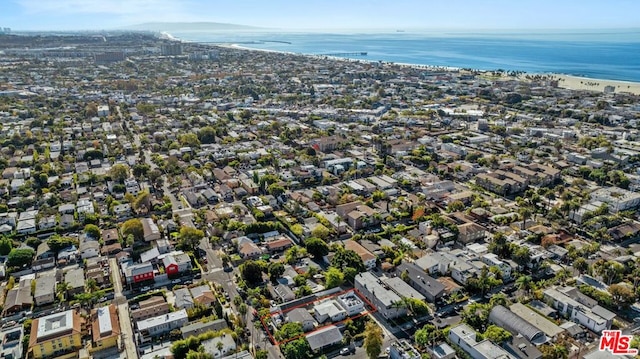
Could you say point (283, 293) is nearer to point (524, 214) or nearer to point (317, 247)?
point (317, 247)

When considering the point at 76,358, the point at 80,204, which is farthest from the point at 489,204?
the point at 80,204

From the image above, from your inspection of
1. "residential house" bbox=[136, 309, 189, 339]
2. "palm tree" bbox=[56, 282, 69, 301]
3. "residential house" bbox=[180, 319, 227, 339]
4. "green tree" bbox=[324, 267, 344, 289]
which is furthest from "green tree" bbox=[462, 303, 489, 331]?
"palm tree" bbox=[56, 282, 69, 301]

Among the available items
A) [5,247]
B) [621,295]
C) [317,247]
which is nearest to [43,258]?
[5,247]

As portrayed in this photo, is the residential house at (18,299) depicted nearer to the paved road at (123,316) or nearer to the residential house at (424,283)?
the paved road at (123,316)

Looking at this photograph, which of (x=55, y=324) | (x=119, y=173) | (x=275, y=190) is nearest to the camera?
(x=55, y=324)

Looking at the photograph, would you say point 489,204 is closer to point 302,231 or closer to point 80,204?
point 302,231

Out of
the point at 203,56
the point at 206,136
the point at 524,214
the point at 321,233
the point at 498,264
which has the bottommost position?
the point at 498,264
